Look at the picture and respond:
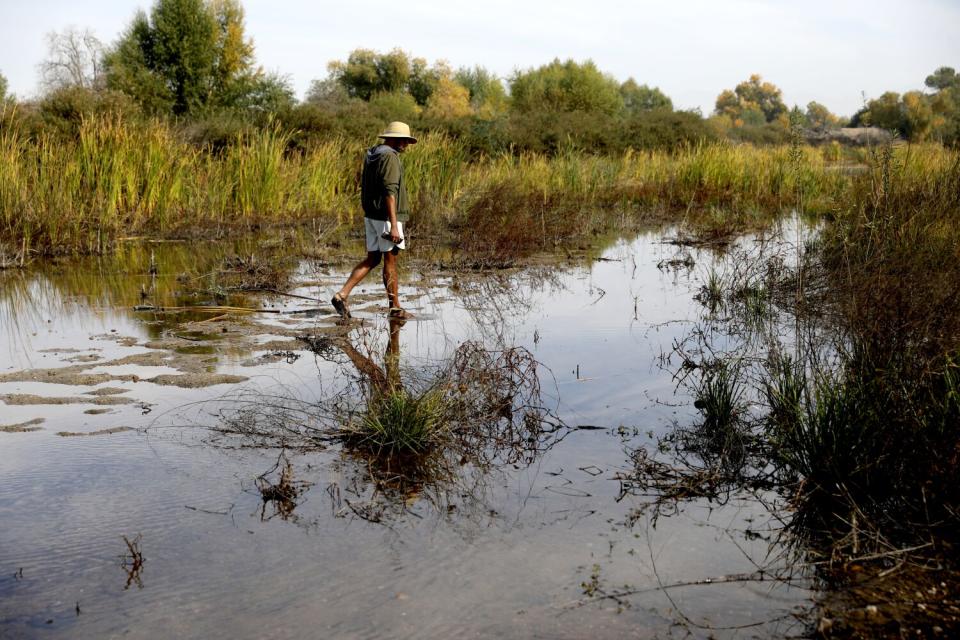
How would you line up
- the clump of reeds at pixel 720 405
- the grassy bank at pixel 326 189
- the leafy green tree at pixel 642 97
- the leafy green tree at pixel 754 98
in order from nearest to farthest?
the clump of reeds at pixel 720 405
the grassy bank at pixel 326 189
the leafy green tree at pixel 642 97
the leafy green tree at pixel 754 98

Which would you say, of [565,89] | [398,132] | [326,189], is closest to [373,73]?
[565,89]

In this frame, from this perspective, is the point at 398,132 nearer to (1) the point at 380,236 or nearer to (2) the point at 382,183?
(2) the point at 382,183

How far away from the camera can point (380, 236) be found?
30.1 ft

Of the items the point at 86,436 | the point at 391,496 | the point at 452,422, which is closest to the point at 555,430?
the point at 452,422

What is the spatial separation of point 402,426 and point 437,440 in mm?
226

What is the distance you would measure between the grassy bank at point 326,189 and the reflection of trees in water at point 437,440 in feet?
20.1

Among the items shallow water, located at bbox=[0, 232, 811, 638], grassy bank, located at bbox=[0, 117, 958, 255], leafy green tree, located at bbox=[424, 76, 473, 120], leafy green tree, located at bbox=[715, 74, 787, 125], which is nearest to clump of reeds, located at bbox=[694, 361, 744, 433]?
shallow water, located at bbox=[0, 232, 811, 638]

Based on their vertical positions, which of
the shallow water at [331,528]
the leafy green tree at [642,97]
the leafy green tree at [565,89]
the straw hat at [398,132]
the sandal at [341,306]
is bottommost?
the shallow water at [331,528]

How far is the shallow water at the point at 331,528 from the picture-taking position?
10.8 feet

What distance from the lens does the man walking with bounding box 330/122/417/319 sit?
8930 millimetres

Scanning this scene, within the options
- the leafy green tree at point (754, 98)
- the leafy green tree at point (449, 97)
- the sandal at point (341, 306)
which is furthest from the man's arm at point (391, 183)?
the leafy green tree at point (754, 98)

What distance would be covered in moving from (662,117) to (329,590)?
111 ft

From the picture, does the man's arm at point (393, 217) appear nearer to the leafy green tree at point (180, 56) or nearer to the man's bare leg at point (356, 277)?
the man's bare leg at point (356, 277)

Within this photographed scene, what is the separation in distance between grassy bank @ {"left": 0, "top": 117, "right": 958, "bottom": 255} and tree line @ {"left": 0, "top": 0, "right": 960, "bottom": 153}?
1.98 meters
